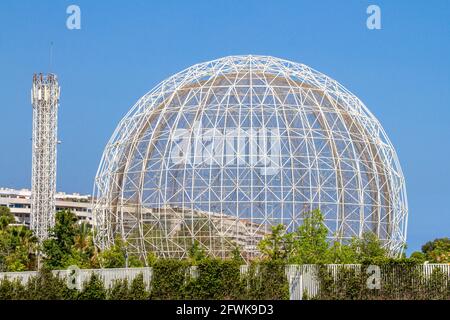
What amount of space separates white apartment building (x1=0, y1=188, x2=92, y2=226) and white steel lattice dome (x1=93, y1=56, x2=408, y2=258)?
95.6 meters

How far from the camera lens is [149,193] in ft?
204

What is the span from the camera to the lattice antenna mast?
108750 millimetres

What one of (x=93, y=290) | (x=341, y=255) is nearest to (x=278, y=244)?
(x=341, y=255)

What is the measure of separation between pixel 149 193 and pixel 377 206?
13.2 metres

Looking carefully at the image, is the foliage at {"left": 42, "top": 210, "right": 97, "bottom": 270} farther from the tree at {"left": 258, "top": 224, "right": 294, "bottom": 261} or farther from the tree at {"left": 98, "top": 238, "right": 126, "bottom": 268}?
the tree at {"left": 258, "top": 224, "right": 294, "bottom": 261}

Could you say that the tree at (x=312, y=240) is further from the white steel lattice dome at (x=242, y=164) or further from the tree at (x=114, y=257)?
the tree at (x=114, y=257)

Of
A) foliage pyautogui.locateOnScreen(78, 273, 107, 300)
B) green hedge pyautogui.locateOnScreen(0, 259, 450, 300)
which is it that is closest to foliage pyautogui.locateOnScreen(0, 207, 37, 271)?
green hedge pyautogui.locateOnScreen(0, 259, 450, 300)

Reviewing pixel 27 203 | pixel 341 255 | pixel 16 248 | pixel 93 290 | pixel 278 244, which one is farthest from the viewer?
pixel 27 203

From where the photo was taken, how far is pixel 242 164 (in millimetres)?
59969

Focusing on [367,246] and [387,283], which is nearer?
[387,283]

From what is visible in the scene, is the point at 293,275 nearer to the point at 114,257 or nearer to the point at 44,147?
the point at 114,257

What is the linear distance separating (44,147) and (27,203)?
5923cm
